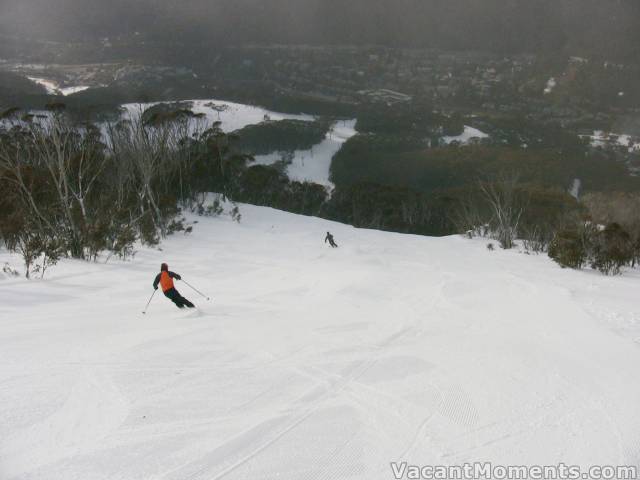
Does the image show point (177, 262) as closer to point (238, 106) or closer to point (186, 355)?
point (186, 355)

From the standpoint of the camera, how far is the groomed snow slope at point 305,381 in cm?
395

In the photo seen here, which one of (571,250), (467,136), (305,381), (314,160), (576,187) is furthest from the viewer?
(467,136)

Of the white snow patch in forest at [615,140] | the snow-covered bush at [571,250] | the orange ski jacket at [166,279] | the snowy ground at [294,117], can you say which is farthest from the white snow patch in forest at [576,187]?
the orange ski jacket at [166,279]

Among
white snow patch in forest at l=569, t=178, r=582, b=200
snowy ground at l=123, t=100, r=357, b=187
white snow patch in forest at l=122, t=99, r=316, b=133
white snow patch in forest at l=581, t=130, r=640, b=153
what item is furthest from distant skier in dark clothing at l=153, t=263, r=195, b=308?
white snow patch in forest at l=581, t=130, r=640, b=153

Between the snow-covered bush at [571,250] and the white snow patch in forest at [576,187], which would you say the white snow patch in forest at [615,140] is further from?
the snow-covered bush at [571,250]

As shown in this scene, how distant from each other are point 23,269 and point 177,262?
16.7ft

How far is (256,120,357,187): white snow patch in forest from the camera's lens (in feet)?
371

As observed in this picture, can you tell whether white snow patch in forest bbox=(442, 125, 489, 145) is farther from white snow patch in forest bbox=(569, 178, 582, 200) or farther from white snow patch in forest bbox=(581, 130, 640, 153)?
white snow patch in forest bbox=(569, 178, 582, 200)

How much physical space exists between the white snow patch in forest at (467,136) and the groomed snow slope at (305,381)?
147859 mm

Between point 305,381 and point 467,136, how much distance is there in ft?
553

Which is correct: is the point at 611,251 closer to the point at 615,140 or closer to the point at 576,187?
the point at 576,187

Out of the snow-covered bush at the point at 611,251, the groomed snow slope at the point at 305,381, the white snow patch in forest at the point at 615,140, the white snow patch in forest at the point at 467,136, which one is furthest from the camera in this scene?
the white snow patch in forest at the point at 467,136

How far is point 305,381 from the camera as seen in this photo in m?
5.41

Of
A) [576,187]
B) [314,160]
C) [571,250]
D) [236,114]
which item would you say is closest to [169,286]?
[571,250]
